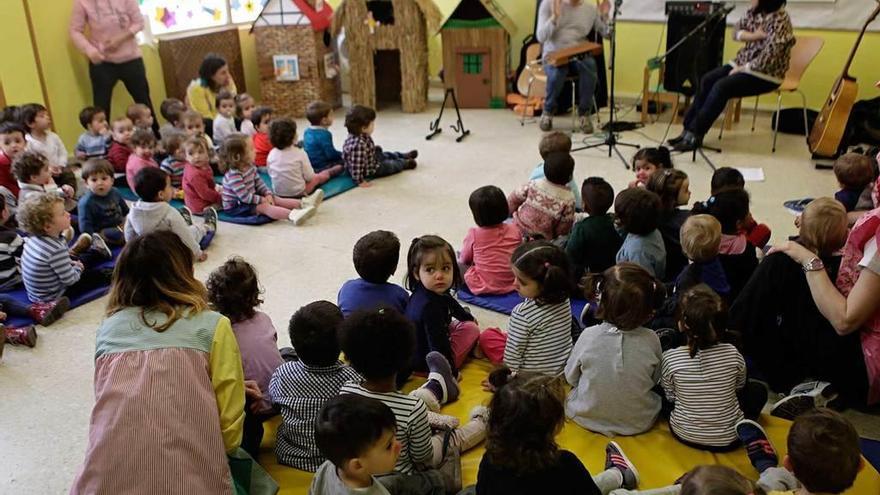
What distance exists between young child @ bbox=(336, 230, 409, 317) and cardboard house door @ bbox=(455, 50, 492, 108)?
4793 mm

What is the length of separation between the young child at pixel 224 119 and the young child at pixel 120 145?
64cm

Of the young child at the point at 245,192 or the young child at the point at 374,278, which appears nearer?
the young child at the point at 374,278

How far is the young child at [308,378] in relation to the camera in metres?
2.25

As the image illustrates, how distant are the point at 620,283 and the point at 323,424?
1070mm

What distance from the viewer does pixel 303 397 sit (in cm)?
230

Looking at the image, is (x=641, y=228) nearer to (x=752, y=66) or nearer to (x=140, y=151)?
(x=752, y=66)

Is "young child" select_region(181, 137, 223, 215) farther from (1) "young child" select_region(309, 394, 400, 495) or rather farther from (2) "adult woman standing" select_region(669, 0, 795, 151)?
(2) "adult woman standing" select_region(669, 0, 795, 151)

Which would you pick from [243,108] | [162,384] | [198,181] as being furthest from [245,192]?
[162,384]

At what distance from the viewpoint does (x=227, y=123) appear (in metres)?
5.83

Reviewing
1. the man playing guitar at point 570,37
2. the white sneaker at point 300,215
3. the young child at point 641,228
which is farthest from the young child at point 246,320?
the man playing guitar at point 570,37

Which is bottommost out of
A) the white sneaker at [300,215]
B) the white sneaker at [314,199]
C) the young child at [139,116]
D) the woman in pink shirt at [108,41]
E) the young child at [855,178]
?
the white sneaker at [300,215]

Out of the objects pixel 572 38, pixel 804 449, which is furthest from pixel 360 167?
pixel 804 449

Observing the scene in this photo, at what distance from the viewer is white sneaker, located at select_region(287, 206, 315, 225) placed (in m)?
4.67

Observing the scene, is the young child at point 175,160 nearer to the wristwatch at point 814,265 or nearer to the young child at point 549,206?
the young child at point 549,206
